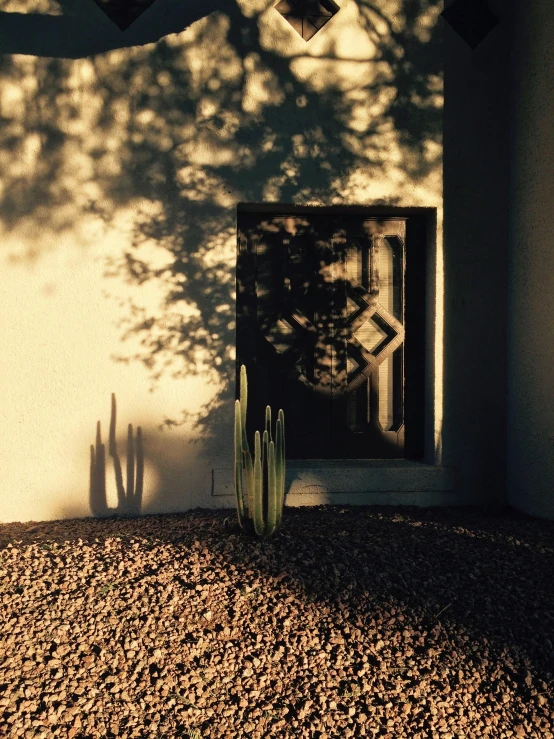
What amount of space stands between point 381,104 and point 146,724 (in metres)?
4.00

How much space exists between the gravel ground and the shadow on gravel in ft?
0.04

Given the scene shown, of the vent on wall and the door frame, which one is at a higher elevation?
the vent on wall

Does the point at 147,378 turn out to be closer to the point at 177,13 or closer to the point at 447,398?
the point at 447,398

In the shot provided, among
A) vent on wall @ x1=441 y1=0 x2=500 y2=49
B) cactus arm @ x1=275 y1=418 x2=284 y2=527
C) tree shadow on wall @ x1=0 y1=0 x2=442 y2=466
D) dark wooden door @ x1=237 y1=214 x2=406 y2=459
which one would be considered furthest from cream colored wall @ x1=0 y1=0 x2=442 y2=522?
cactus arm @ x1=275 y1=418 x2=284 y2=527

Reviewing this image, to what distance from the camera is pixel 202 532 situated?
383cm

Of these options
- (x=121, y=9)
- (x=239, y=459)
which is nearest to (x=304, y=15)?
(x=121, y=9)

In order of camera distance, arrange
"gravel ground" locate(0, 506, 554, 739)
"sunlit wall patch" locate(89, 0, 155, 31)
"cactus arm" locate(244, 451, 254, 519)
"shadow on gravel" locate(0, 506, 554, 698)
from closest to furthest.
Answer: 1. "gravel ground" locate(0, 506, 554, 739)
2. "shadow on gravel" locate(0, 506, 554, 698)
3. "cactus arm" locate(244, 451, 254, 519)
4. "sunlit wall patch" locate(89, 0, 155, 31)

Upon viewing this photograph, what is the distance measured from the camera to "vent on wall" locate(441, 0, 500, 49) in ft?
14.7

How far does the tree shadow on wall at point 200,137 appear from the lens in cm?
432

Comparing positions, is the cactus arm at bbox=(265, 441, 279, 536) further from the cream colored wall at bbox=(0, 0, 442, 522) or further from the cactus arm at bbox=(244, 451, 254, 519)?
the cream colored wall at bbox=(0, 0, 442, 522)

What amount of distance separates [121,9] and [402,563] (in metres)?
3.81

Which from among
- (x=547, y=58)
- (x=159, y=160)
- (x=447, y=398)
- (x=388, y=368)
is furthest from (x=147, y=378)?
(x=547, y=58)

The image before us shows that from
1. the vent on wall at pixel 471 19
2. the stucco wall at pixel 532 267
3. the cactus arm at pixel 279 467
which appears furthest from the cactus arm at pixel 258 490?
the vent on wall at pixel 471 19

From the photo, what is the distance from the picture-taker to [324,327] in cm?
478
